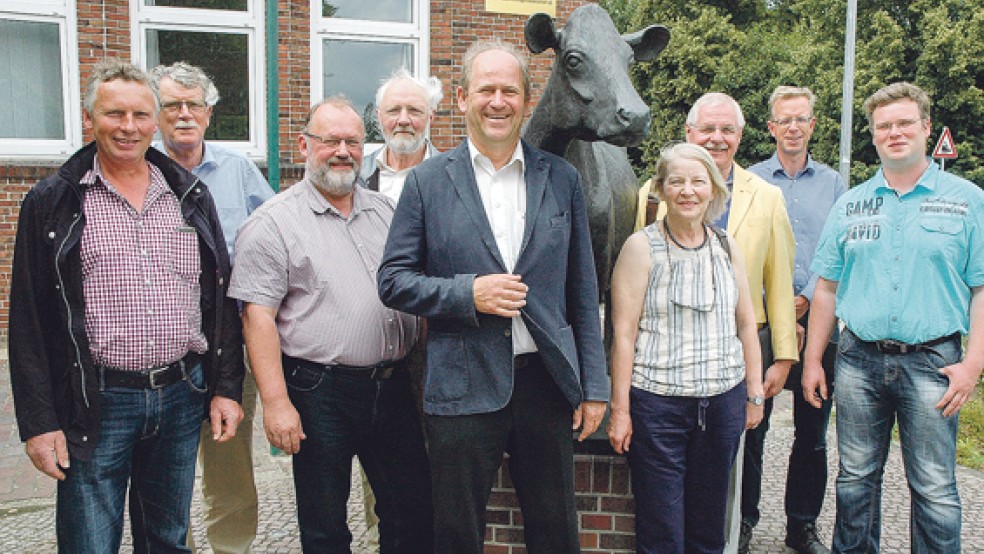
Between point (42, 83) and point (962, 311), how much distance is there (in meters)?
8.27

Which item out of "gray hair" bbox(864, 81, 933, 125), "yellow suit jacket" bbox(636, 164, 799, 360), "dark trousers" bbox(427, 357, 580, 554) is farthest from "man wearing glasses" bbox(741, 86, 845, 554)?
"dark trousers" bbox(427, 357, 580, 554)

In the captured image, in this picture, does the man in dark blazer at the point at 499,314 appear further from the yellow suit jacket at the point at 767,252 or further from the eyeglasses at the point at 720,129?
the eyeglasses at the point at 720,129

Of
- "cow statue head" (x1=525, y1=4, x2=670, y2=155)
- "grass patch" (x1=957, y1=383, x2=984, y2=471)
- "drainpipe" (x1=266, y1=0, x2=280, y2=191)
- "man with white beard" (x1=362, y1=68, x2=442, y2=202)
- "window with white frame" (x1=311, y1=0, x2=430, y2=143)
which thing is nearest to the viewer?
"cow statue head" (x1=525, y1=4, x2=670, y2=155)

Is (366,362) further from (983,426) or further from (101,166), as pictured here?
(983,426)

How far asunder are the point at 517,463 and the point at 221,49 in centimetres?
704

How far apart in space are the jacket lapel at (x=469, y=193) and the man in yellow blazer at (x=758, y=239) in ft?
3.31

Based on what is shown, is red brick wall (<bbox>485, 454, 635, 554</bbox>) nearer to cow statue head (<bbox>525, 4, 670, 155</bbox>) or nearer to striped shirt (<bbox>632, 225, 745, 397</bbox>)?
striped shirt (<bbox>632, 225, 745, 397</bbox>)

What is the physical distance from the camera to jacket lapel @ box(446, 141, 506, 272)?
95.9 inches

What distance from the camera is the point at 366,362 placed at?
280 centimetres

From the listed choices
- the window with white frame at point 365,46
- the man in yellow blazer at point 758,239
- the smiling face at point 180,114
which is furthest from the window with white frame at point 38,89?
the man in yellow blazer at point 758,239

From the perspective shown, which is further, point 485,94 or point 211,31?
point 211,31

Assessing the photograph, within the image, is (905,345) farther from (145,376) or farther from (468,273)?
(145,376)

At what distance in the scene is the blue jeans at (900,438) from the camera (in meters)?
3.04

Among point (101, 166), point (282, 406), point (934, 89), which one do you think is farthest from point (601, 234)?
point (934, 89)
